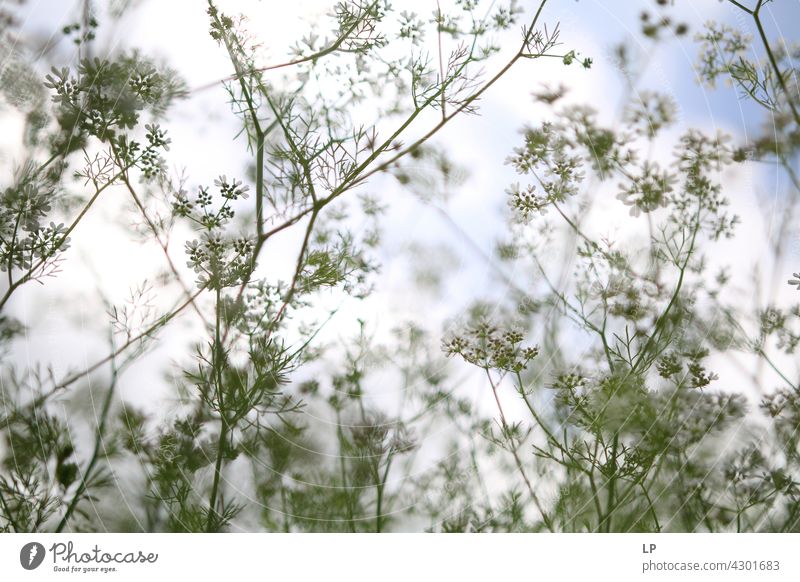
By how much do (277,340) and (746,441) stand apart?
57cm

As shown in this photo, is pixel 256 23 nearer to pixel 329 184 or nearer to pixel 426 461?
pixel 329 184

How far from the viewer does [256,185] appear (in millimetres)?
719

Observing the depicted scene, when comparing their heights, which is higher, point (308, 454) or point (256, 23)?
point (256, 23)

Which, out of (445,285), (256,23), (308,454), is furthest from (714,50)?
(308,454)

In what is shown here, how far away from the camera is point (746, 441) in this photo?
2.45 ft

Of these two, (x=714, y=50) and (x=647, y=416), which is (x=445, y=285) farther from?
(x=714, y=50)

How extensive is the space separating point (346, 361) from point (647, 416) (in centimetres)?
36

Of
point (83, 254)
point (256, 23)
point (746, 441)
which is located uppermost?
point (256, 23)

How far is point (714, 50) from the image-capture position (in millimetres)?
773

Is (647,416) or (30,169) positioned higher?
(30,169)

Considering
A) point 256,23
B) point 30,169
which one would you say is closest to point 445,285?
point 256,23
